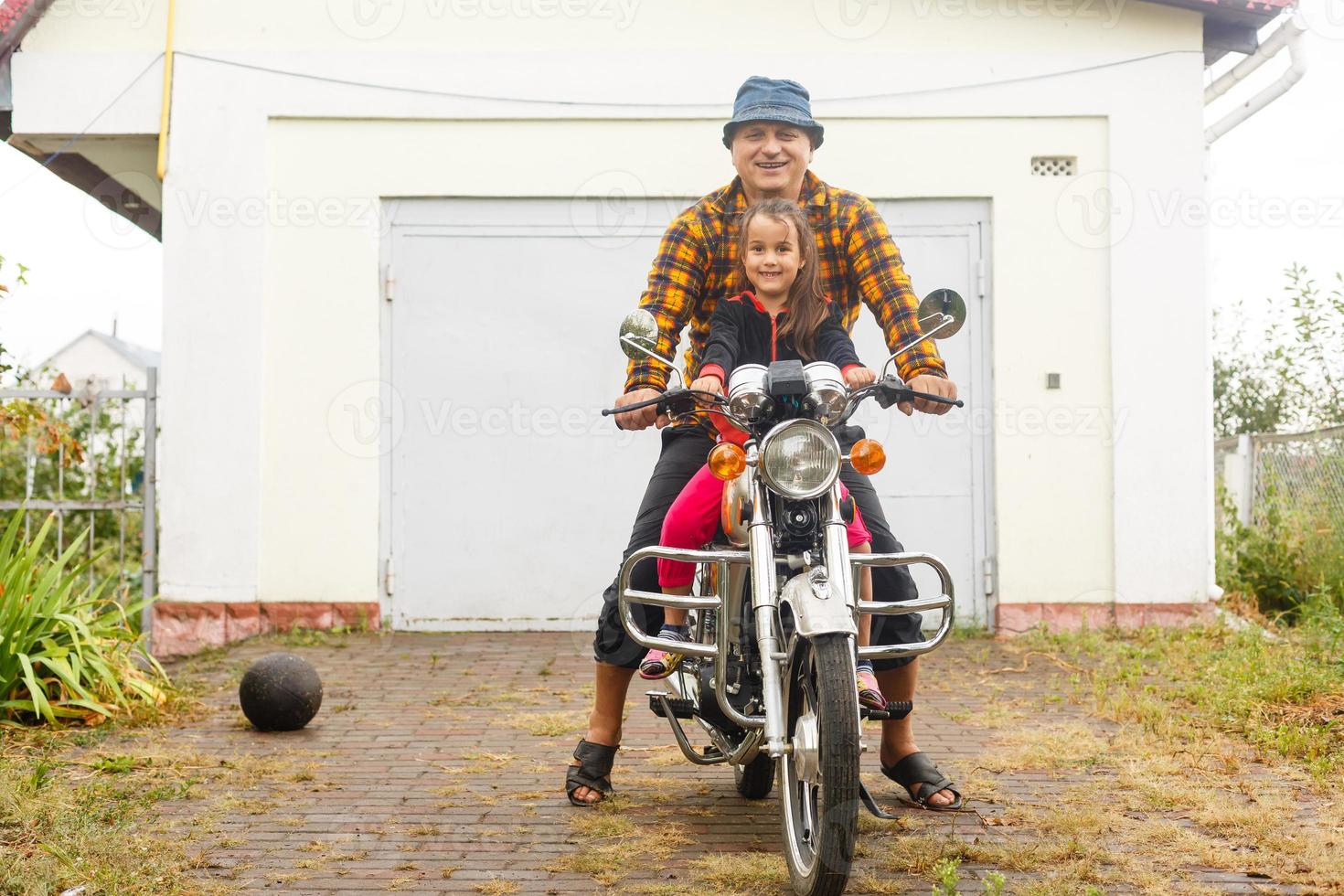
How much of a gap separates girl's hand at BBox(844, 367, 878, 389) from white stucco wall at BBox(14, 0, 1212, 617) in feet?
18.9

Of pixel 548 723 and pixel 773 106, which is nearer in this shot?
pixel 773 106

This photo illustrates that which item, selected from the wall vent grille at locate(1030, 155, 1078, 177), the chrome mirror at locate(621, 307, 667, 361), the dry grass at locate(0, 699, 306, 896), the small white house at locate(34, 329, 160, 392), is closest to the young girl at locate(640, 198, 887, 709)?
the chrome mirror at locate(621, 307, 667, 361)

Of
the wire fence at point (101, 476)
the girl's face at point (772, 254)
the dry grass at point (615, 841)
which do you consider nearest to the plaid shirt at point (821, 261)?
the girl's face at point (772, 254)

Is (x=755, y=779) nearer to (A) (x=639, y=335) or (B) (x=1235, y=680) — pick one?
(A) (x=639, y=335)

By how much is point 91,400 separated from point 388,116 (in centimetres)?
282

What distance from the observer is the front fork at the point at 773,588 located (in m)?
3.39

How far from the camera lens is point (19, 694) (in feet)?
20.0

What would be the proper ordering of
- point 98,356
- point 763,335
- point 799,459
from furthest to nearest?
point 98,356
point 763,335
point 799,459

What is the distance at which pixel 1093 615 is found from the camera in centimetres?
911

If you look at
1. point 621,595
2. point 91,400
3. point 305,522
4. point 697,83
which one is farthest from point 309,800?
point 697,83

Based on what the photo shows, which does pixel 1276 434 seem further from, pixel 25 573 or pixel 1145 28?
pixel 25 573

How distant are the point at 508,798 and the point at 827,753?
74.0 inches

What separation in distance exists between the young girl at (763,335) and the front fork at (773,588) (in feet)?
1.22

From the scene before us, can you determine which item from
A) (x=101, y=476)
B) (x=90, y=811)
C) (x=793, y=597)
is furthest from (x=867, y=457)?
(x=101, y=476)
